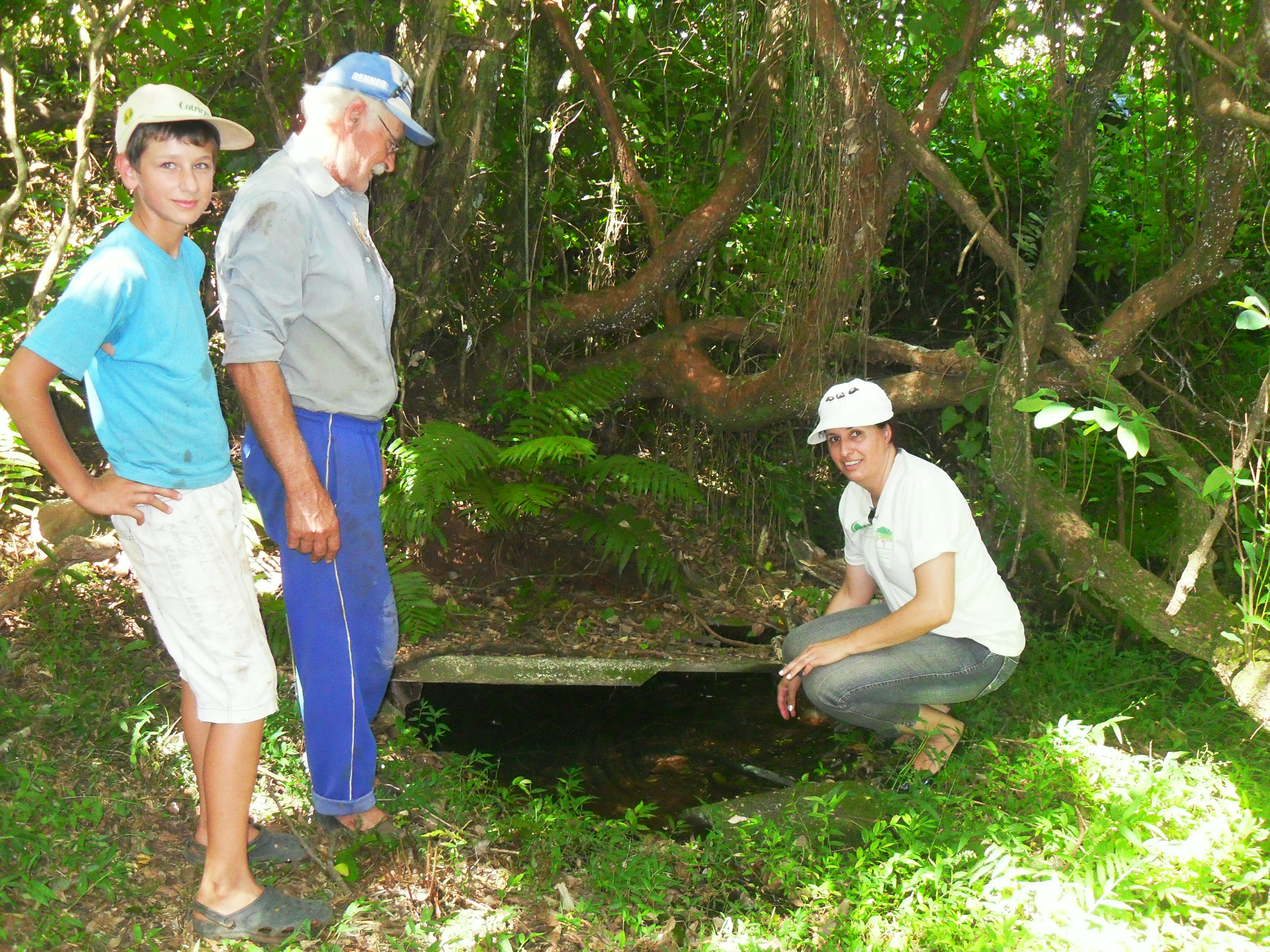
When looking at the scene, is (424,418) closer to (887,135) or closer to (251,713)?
(887,135)

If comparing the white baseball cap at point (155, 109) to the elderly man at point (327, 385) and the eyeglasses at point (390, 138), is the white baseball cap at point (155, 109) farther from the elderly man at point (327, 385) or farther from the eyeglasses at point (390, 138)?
the eyeglasses at point (390, 138)

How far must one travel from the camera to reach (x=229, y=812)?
2.77 metres

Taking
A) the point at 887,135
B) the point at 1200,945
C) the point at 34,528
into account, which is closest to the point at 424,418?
the point at 34,528

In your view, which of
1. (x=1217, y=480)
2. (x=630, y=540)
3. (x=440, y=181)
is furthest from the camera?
(x=440, y=181)

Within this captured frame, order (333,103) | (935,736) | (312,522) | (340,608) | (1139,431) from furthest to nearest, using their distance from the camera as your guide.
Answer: (935,736) → (1139,431) → (340,608) → (333,103) → (312,522)

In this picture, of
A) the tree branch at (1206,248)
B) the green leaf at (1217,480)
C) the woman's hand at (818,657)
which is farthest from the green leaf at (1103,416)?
the tree branch at (1206,248)

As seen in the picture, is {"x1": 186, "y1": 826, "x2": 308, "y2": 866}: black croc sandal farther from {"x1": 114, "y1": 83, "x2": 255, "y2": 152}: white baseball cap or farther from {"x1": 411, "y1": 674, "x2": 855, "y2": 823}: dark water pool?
→ {"x1": 114, "y1": 83, "x2": 255, "y2": 152}: white baseball cap

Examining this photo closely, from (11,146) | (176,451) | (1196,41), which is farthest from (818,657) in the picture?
(11,146)

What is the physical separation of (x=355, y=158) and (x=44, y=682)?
246 cm

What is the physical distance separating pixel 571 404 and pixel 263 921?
128 inches

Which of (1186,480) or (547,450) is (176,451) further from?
(1186,480)

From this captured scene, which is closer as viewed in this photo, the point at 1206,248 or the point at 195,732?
the point at 195,732

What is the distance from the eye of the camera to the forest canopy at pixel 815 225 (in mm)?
4398

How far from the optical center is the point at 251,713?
2.76 m
